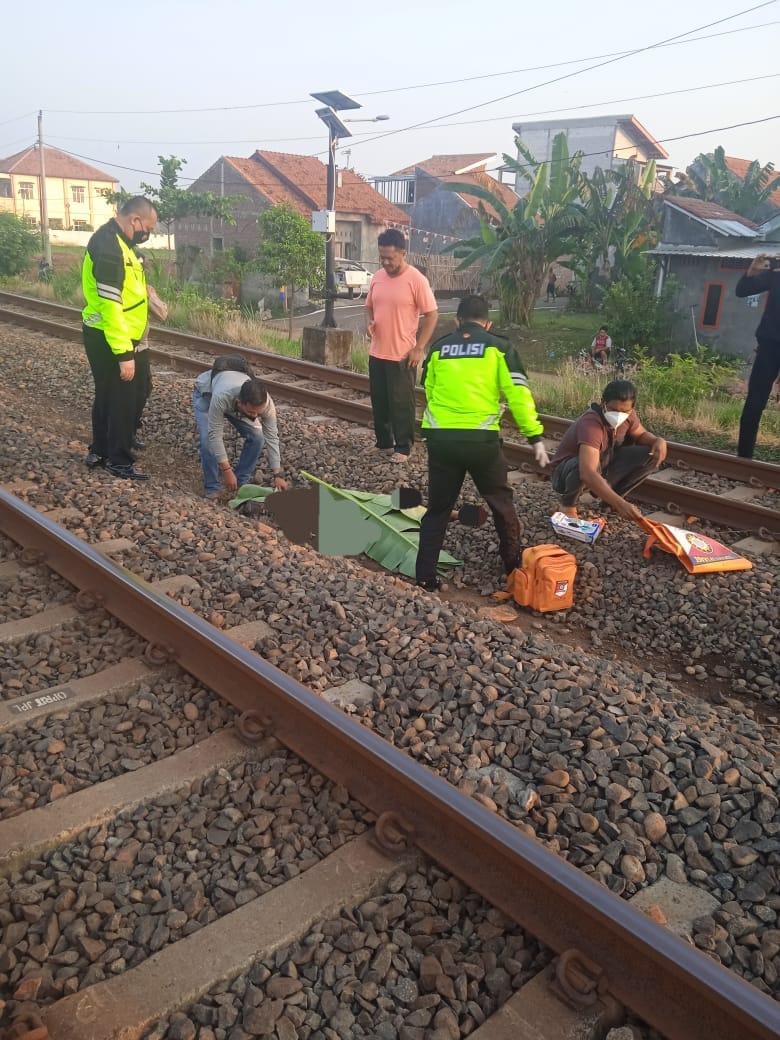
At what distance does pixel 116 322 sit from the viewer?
20.7ft

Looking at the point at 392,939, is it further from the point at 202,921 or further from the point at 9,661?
the point at 9,661

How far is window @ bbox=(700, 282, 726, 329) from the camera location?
22906mm

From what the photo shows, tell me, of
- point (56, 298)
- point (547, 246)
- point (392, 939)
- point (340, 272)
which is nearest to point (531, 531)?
point (392, 939)

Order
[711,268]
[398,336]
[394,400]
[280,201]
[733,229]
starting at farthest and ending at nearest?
[280,201] → [733,229] → [711,268] → [394,400] → [398,336]

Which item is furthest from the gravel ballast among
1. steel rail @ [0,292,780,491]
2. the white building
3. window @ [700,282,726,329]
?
the white building

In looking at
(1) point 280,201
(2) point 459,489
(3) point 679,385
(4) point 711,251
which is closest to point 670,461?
(3) point 679,385

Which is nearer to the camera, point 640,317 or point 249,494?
point 249,494

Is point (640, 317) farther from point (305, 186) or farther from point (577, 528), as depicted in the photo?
point (305, 186)

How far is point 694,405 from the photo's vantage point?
10062 millimetres

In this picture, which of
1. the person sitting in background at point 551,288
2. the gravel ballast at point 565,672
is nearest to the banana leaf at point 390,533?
the gravel ballast at point 565,672

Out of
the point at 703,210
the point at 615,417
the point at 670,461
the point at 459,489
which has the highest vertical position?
the point at 703,210

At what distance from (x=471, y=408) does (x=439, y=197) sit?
47.4m

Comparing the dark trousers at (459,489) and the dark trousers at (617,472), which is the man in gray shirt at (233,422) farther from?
the dark trousers at (617,472)

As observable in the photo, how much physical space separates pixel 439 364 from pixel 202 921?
3.52 m
